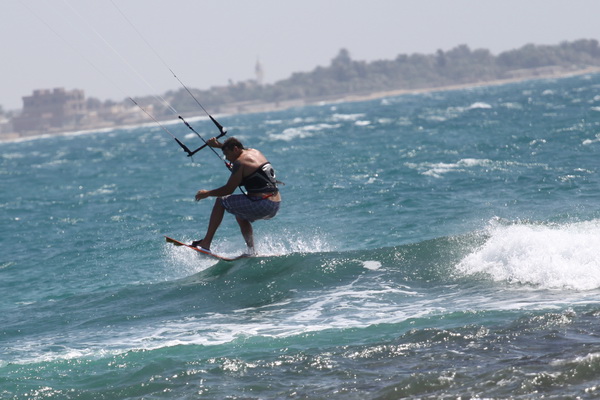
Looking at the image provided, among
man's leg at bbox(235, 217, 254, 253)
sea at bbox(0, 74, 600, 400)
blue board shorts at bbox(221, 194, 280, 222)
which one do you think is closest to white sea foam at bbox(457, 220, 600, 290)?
sea at bbox(0, 74, 600, 400)

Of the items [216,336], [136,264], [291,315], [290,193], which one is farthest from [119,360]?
[290,193]

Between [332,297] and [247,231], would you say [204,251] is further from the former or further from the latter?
[332,297]

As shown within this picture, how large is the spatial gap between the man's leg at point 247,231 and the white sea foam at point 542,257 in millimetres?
3150

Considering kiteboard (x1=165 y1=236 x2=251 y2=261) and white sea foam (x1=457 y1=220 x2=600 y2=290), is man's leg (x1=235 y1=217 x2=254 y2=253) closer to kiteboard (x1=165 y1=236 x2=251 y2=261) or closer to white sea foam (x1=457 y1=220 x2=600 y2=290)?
kiteboard (x1=165 y1=236 x2=251 y2=261)

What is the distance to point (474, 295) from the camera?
1084cm

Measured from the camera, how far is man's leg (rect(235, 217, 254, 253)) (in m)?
12.9

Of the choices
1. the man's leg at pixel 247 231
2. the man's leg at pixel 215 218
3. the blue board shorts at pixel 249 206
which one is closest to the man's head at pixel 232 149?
the blue board shorts at pixel 249 206

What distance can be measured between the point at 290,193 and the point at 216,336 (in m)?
15.1

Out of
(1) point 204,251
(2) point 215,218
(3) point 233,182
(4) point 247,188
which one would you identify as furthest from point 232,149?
(1) point 204,251

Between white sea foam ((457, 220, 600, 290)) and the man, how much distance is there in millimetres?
2887

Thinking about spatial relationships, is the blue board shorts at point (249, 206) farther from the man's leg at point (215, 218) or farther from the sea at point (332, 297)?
the sea at point (332, 297)

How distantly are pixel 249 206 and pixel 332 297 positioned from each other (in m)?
1.84

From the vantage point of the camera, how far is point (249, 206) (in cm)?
1241

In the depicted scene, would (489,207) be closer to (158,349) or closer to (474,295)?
(474,295)
